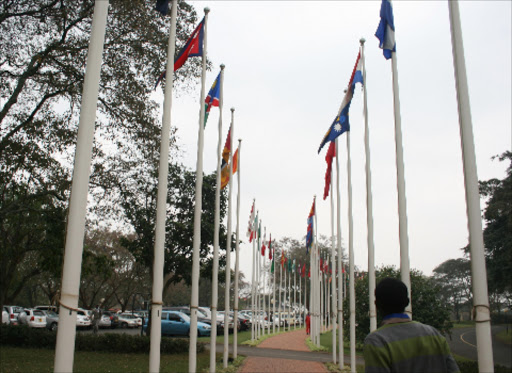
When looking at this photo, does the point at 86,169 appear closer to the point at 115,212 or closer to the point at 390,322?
the point at 390,322

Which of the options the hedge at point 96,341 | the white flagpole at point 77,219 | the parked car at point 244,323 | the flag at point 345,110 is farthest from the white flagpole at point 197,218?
the parked car at point 244,323

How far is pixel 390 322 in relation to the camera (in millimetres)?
3307

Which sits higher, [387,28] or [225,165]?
[387,28]

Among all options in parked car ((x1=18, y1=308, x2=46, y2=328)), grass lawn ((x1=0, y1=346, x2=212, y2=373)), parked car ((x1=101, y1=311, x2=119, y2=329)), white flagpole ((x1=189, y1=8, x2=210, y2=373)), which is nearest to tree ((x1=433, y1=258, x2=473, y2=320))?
parked car ((x1=101, y1=311, x2=119, y2=329))

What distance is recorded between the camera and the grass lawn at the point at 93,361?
15.3 m

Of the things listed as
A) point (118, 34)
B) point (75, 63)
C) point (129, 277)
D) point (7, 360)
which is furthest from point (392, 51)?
point (129, 277)

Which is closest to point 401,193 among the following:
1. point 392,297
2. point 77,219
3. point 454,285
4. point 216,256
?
point 392,297

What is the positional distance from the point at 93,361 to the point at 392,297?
16979mm

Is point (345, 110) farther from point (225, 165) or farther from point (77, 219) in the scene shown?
point (77, 219)

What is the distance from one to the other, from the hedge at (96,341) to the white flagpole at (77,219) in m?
16.3

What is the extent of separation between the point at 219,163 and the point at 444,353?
12.1 meters

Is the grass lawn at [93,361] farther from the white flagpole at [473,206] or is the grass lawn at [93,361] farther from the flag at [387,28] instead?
the white flagpole at [473,206]

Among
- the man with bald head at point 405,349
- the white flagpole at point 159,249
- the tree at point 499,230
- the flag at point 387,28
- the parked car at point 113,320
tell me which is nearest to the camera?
the man with bald head at point 405,349

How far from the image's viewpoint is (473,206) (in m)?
6.22
